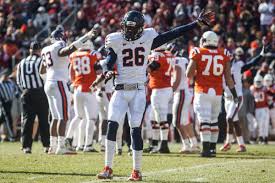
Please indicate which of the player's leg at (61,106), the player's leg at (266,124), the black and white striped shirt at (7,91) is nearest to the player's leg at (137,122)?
the player's leg at (61,106)

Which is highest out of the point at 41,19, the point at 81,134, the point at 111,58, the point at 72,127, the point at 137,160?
the point at 41,19

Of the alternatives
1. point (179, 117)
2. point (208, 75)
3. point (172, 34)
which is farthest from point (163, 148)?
point (172, 34)

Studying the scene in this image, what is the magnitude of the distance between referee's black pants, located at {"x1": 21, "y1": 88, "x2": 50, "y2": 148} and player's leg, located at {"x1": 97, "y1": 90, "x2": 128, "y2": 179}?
493 cm

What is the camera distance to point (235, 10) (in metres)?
24.5

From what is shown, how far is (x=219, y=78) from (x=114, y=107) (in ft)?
12.8

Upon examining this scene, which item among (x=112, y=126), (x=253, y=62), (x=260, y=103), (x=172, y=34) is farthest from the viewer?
(x=260, y=103)

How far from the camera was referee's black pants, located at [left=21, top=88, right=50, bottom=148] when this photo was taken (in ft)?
49.1

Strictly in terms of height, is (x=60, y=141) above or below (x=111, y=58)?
below

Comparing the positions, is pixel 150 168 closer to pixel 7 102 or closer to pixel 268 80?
pixel 7 102

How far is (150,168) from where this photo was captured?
11484 millimetres

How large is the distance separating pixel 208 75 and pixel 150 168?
2.72 meters

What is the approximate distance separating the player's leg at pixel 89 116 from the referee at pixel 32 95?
0.72m

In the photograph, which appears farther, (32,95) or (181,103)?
(181,103)

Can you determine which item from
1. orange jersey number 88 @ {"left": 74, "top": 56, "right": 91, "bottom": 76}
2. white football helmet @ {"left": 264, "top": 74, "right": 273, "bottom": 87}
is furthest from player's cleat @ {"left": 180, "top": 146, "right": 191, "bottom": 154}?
white football helmet @ {"left": 264, "top": 74, "right": 273, "bottom": 87}
